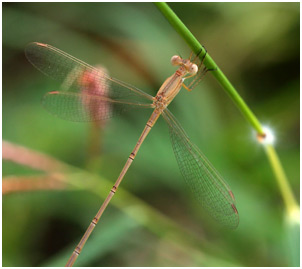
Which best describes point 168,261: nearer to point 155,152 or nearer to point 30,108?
point 155,152

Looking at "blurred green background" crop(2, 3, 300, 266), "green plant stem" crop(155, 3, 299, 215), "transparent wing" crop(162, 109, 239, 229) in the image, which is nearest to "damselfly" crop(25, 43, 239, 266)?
"transparent wing" crop(162, 109, 239, 229)

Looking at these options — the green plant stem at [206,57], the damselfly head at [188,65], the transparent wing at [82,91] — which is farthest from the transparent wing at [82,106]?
the green plant stem at [206,57]

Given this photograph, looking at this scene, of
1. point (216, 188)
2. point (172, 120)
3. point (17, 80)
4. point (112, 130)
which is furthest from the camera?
point (17, 80)

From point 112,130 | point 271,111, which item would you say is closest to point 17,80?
point 112,130

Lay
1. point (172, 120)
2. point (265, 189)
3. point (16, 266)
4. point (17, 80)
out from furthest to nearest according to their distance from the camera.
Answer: point (17, 80) → point (265, 189) → point (16, 266) → point (172, 120)

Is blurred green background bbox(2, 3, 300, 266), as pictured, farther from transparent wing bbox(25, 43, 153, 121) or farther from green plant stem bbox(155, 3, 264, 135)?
green plant stem bbox(155, 3, 264, 135)

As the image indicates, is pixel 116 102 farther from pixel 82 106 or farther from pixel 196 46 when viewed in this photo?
pixel 196 46
